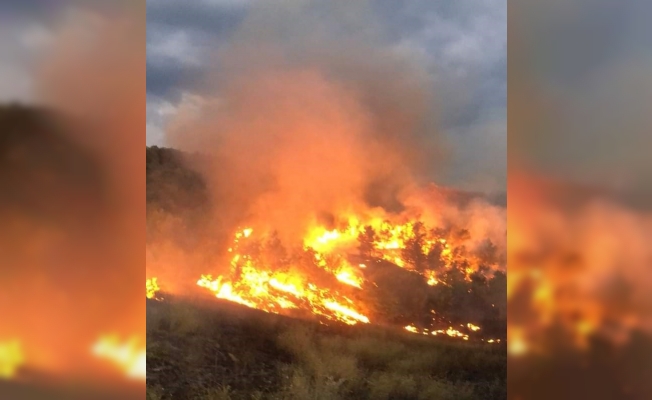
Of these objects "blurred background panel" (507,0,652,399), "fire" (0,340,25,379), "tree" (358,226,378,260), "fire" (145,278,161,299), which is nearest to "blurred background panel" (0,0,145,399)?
"fire" (0,340,25,379)

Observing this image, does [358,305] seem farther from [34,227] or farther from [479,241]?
[34,227]

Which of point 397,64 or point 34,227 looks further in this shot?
point 397,64

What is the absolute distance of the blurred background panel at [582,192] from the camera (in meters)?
2.69

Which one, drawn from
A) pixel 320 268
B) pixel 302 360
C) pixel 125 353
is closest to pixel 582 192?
pixel 320 268

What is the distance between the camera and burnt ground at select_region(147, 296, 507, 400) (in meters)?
2.82

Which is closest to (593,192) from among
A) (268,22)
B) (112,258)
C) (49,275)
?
(268,22)

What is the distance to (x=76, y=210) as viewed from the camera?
8.84ft

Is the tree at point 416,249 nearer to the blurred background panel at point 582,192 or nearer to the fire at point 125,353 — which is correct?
the blurred background panel at point 582,192

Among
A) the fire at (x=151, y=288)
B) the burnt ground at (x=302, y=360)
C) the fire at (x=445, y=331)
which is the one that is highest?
the fire at (x=151, y=288)

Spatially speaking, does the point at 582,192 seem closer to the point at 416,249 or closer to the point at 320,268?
the point at 416,249

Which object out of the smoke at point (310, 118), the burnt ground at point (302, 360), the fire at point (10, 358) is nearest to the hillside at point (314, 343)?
the burnt ground at point (302, 360)

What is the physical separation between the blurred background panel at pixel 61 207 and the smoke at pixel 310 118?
57 cm

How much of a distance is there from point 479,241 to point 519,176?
0.51 metres

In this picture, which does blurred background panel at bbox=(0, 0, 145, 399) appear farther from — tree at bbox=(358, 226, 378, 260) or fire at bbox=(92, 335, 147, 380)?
tree at bbox=(358, 226, 378, 260)
